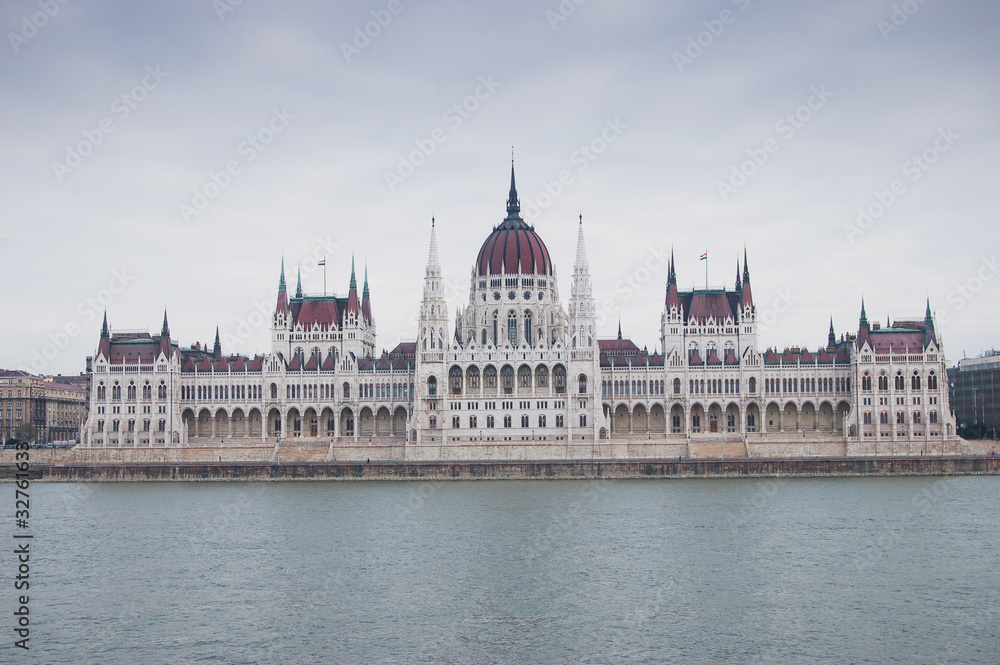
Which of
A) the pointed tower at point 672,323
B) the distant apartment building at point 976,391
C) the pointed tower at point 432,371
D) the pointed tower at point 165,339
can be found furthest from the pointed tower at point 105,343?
the distant apartment building at point 976,391

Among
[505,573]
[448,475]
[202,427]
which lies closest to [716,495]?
[448,475]

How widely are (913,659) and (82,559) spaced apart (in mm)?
35502

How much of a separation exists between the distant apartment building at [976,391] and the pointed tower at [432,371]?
Answer: 56.0m

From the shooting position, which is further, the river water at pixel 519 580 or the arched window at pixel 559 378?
the arched window at pixel 559 378

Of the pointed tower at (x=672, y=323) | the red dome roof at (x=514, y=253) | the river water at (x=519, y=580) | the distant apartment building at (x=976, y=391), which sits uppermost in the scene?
the red dome roof at (x=514, y=253)

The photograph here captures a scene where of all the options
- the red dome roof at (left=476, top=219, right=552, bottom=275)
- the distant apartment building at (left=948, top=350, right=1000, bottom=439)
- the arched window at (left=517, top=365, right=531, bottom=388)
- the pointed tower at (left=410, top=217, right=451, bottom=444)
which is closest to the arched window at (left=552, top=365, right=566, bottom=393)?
the arched window at (left=517, top=365, right=531, bottom=388)

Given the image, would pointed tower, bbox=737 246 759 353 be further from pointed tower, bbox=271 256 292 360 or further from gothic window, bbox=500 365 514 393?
pointed tower, bbox=271 256 292 360

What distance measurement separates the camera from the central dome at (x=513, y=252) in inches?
4552

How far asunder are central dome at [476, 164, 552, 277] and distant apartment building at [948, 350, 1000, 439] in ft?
157

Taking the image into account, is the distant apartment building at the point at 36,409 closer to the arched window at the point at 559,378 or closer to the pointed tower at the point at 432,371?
the pointed tower at the point at 432,371

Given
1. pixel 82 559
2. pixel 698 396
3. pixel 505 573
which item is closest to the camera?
pixel 505 573

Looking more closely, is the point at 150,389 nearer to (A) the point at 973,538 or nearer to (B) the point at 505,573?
(B) the point at 505,573

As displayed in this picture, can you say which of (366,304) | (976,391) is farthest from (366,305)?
(976,391)

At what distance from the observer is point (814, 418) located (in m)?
110
